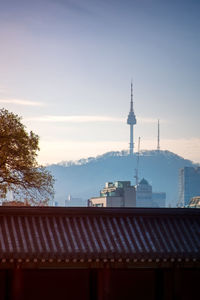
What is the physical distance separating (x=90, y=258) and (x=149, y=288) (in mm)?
4336

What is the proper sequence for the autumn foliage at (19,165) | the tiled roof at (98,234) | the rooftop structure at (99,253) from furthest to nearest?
1. the autumn foliage at (19,165)
2. the rooftop structure at (99,253)
3. the tiled roof at (98,234)

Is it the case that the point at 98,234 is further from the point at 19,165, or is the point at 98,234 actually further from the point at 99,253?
the point at 19,165

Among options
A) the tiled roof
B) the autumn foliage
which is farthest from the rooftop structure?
the autumn foliage

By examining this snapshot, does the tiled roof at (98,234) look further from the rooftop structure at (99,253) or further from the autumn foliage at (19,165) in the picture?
the autumn foliage at (19,165)

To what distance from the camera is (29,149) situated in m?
75.9

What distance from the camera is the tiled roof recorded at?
114 feet

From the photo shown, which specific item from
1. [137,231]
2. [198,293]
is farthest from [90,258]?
[198,293]

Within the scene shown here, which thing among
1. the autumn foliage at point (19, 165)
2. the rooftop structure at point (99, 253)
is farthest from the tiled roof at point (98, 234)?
the autumn foliage at point (19, 165)

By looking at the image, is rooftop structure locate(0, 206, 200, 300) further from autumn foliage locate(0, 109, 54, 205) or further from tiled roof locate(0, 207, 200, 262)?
autumn foliage locate(0, 109, 54, 205)

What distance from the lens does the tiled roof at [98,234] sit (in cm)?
3488

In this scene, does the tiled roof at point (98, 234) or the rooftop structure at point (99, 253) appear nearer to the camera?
the tiled roof at point (98, 234)

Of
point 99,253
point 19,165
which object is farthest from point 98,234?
point 19,165

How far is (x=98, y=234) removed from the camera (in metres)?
36.7

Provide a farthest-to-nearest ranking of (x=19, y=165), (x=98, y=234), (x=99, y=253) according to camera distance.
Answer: (x=19, y=165) < (x=98, y=234) < (x=99, y=253)
